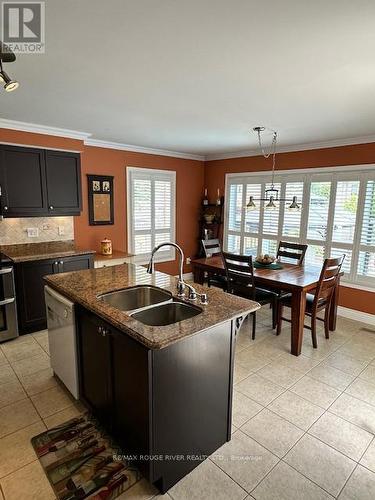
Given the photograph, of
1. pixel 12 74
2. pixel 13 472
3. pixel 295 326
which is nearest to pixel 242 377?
pixel 295 326

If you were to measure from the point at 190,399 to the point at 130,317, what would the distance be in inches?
23.3

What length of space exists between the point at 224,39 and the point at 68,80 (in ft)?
4.29

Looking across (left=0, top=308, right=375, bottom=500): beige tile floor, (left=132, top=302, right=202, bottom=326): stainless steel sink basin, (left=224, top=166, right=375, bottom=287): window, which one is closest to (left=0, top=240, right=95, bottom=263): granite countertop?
(left=0, top=308, right=375, bottom=500): beige tile floor

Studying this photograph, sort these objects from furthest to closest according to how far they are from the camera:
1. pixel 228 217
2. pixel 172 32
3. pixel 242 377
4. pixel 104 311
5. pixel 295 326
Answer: pixel 228 217, pixel 295 326, pixel 242 377, pixel 104 311, pixel 172 32

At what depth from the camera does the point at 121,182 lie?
4.92 m

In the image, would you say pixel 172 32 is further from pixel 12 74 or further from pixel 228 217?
pixel 228 217

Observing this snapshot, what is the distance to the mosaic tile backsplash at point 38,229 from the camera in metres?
3.75

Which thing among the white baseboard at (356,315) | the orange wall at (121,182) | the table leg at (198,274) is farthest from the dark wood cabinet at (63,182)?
the white baseboard at (356,315)

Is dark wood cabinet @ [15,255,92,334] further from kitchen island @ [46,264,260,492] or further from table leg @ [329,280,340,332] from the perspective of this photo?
table leg @ [329,280,340,332]

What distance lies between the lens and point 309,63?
1942 millimetres

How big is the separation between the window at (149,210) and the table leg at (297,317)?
9.90 feet

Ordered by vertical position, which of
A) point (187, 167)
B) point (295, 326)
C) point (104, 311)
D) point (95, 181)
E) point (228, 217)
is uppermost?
point (187, 167)

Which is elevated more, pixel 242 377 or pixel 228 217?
pixel 228 217

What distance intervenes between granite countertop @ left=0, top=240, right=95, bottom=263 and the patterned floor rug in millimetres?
1977
